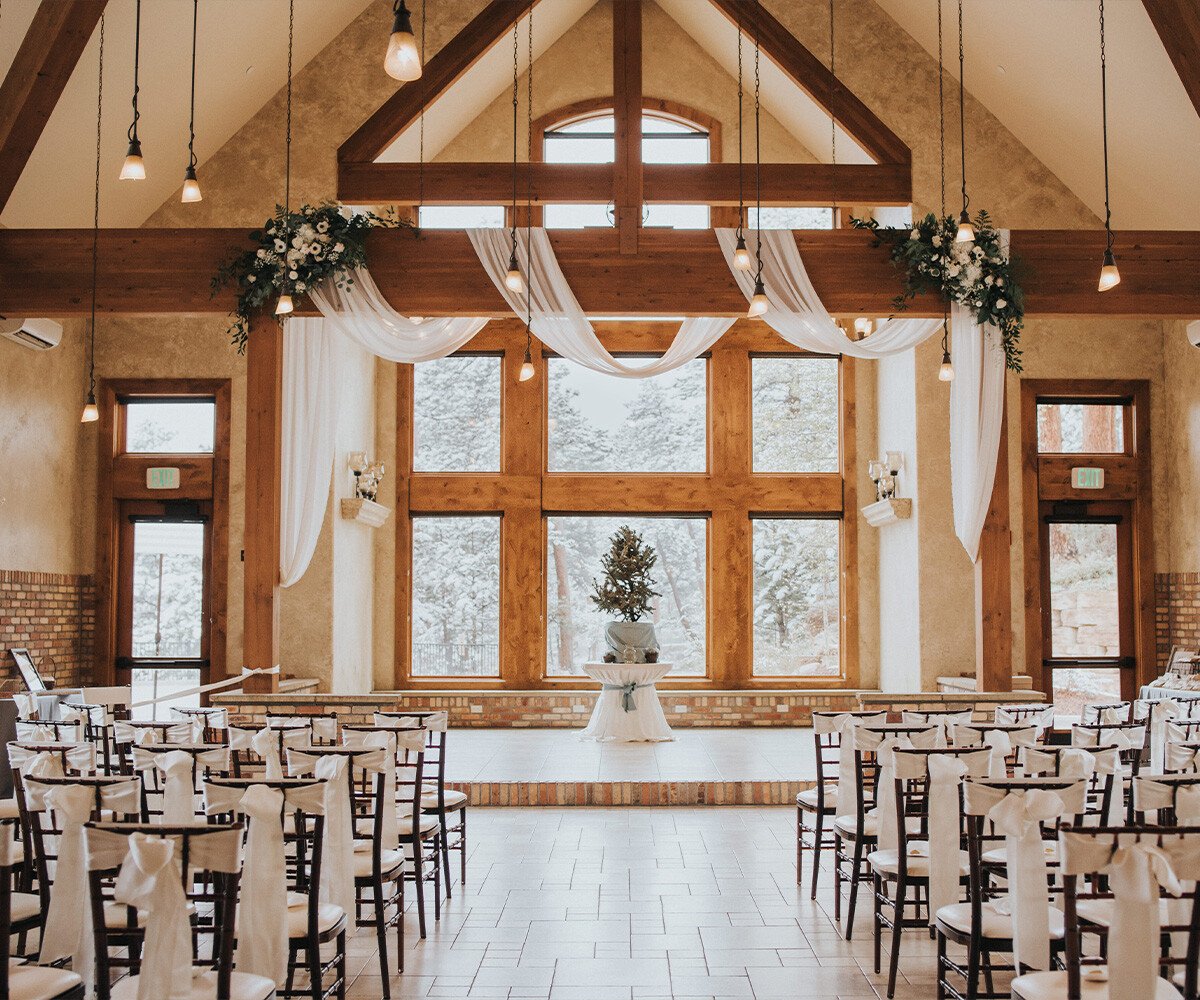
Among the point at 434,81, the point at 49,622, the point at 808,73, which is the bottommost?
the point at 49,622

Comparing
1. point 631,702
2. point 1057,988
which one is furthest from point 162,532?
point 1057,988

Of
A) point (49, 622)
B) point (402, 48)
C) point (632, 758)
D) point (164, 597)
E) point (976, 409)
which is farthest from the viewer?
point (164, 597)

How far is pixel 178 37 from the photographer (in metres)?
8.82

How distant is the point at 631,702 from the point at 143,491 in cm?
515

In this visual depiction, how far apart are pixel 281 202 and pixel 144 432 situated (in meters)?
2.72

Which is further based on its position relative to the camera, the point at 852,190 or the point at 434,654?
the point at 434,654

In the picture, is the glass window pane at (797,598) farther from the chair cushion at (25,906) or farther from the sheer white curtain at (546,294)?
the chair cushion at (25,906)

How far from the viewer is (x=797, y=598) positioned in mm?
12922

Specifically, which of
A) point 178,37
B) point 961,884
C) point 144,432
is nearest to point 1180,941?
point 961,884

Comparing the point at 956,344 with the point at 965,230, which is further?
the point at 956,344

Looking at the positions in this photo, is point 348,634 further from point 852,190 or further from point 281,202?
point 852,190

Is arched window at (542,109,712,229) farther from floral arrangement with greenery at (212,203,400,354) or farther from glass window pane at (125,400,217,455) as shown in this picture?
floral arrangement with greenery at (212,203,400,354)

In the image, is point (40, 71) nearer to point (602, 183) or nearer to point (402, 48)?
point (602, 183)

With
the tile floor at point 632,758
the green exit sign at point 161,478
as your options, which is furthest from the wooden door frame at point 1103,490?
the green exit sign at point 161,478
